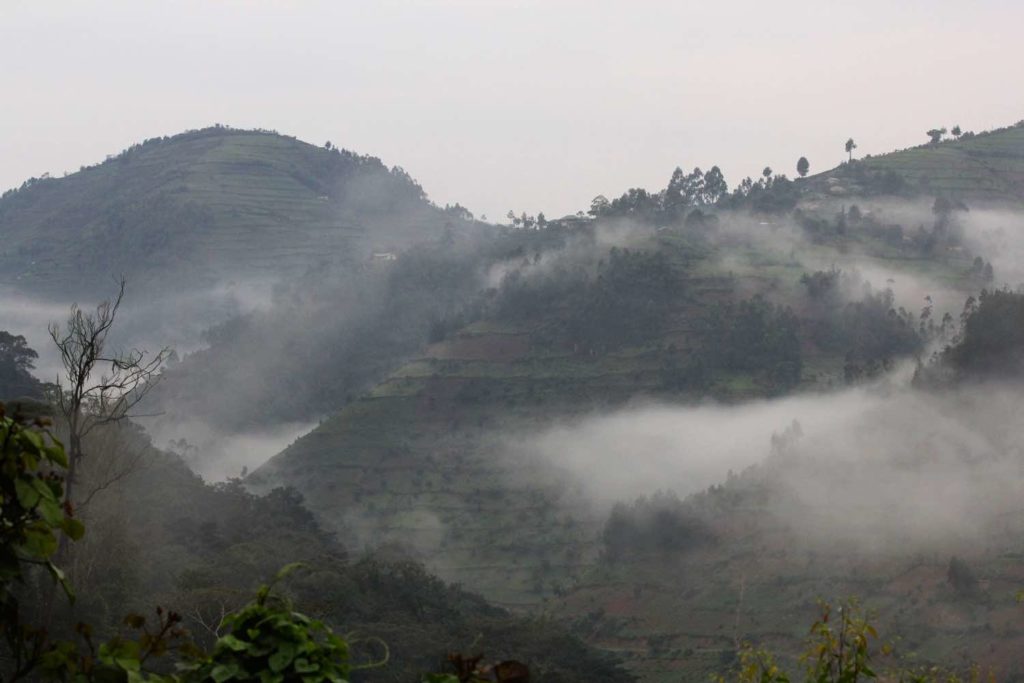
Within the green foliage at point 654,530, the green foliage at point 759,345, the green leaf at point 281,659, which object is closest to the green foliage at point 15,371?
the green foliage at point 654,530

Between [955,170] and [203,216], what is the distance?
8675 cm

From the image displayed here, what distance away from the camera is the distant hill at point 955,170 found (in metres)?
131

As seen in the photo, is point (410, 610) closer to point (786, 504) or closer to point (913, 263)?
point (786, 504)

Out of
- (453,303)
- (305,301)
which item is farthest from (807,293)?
(305,301)

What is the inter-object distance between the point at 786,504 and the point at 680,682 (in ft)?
61.2

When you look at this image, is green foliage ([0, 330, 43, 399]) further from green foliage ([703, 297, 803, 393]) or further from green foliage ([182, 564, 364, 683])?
green foliage ([703, 297, 803, 393])

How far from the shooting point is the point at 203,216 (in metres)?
163

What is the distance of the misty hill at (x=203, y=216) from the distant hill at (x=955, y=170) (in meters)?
54.1

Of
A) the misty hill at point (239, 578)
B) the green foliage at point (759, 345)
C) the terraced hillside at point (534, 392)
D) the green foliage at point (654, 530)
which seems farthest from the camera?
the green foliage at point (759, 345)

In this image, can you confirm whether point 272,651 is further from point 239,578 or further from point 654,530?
point 654,530

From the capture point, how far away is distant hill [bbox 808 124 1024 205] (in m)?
131

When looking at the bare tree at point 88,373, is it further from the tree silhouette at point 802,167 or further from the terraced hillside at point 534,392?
the tree silhouette at point 802,167

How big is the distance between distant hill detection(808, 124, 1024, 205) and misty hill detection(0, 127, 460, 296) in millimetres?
54128

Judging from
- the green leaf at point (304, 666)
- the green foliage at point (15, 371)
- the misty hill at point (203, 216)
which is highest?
the misty hill at point (203, 216)
